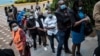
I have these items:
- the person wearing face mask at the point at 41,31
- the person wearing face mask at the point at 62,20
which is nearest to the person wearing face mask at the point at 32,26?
the person wearing face mask at the point at 41,31

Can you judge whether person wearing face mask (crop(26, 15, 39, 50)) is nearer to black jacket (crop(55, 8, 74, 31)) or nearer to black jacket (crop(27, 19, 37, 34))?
black jacket (crop(27, 19, 37, 34))

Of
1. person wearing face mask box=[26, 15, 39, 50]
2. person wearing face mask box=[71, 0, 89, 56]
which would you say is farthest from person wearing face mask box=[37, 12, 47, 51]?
person wearing face mask box=[71, 0, 89, 56]

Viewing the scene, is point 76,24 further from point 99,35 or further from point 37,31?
point 37,31

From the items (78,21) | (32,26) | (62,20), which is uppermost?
(78,21)

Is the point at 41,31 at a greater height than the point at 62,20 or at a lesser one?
lesser

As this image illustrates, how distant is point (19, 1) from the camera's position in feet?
171

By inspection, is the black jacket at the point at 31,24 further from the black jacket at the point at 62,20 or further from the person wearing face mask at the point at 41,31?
the black jacket at the point at 62,20

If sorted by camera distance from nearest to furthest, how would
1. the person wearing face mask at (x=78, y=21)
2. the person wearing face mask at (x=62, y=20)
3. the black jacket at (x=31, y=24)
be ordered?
the person wearing face mask at (x=78, y=21)
the person wearing face mask at (x=62, y=20)
the black jacket at (x=31, y=24)

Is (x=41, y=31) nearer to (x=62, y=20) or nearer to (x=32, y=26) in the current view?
(x=32, y=26)

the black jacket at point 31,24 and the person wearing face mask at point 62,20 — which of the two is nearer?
the person wearing face mask at point 62,20

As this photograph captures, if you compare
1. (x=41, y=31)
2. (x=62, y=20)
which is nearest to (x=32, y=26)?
(x=41, y=31)

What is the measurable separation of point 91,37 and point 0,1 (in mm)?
47703

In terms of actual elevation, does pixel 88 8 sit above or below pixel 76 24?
below

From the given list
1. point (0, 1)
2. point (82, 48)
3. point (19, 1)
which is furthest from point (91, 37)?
point (0, 1)
